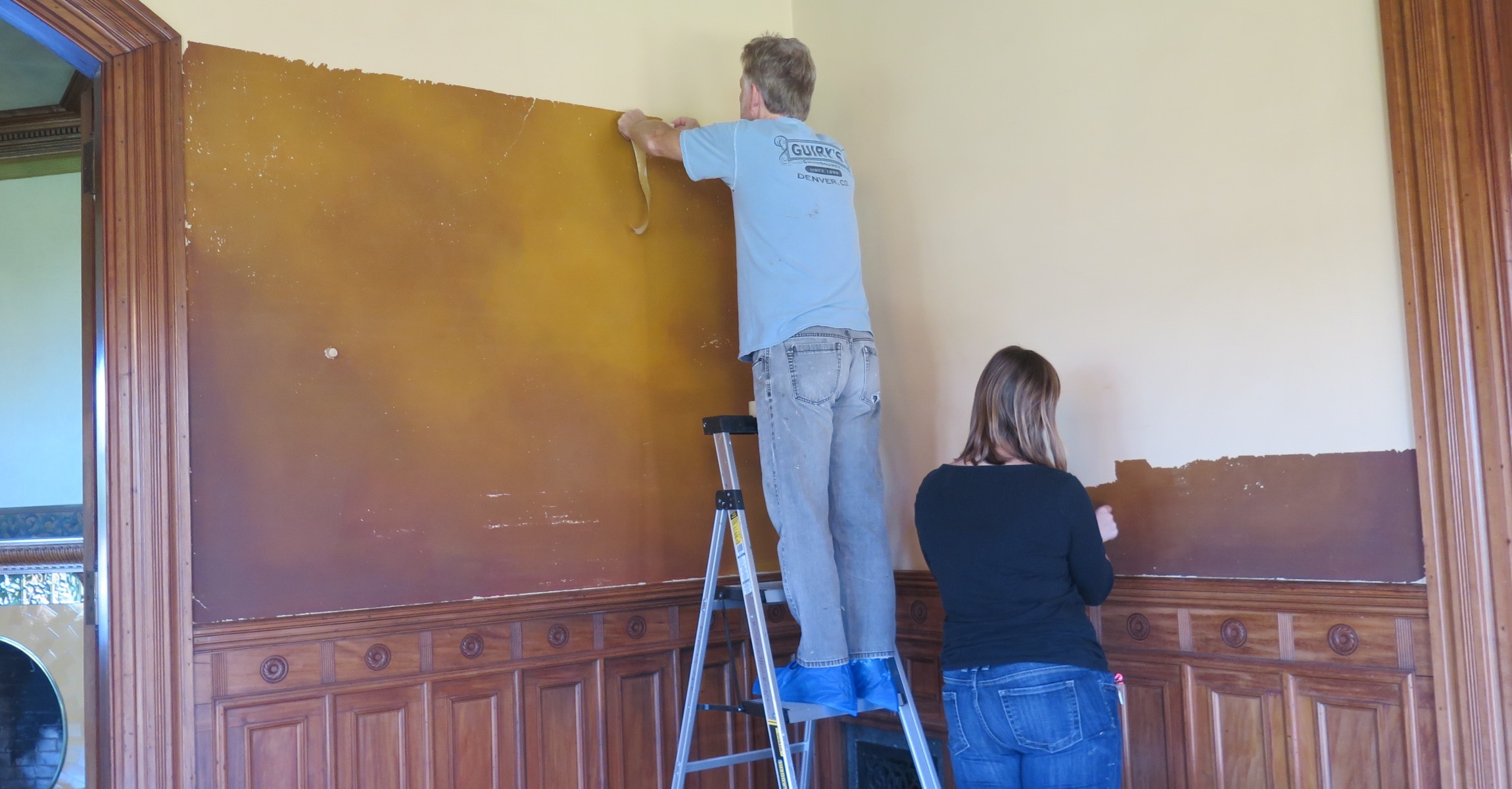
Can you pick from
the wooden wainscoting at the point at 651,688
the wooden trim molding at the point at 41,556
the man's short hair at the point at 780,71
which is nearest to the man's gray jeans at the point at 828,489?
the wooden wainscoting at the point at 651,688

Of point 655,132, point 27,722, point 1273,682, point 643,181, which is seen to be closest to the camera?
point 1273,682

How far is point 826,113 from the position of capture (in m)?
3.31

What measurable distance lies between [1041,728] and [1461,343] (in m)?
1.03

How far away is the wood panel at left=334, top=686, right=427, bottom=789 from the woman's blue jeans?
1304 mm

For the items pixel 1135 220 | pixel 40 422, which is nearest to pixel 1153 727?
pixel 1135 220

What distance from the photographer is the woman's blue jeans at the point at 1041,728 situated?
200cm

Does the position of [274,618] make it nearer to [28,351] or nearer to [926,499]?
[926,499]

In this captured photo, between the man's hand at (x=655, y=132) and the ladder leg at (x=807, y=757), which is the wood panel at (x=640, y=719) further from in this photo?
the man's hand at (x=655, y=132)

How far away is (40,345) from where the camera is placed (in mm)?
4438

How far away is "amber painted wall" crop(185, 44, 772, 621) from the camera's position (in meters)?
2.40

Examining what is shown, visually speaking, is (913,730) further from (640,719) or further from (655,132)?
(655,132)

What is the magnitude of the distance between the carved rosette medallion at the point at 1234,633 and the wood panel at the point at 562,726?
5.05 feet

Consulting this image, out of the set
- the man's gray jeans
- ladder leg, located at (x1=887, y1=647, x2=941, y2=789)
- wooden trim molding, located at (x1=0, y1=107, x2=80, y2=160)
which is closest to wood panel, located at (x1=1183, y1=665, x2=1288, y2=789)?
ladder leg, located at (x1=887, y1=647, x2=941, y2=789)

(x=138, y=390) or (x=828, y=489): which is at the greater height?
(x=138, y=390)
